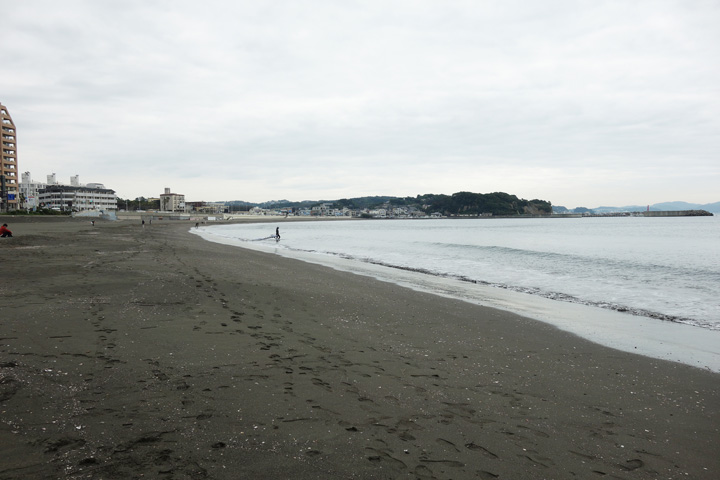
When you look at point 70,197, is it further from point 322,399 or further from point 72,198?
point 322,399

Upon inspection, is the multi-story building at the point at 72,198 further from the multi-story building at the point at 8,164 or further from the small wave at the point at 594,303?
the small wave at the point at 594,303

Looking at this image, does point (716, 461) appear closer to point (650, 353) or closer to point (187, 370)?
point (650, 353)

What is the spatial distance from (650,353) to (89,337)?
9.62m

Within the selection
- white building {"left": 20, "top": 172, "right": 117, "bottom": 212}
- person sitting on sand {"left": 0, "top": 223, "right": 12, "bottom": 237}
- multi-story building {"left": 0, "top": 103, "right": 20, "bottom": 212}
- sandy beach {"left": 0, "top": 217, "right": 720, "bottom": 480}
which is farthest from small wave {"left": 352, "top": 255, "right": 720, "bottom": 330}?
white building {"left": 20, "top": 172, "right": 117, "bottom": 212}

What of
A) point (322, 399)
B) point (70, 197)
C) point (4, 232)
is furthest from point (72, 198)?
point (322, 399)

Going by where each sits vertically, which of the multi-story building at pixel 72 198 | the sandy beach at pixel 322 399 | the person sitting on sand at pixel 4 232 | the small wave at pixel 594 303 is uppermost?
the multi-story building at pixel 72 198

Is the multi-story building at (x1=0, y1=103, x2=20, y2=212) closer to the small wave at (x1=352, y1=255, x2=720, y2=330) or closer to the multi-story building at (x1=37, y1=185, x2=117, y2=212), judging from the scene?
the multi-story building at (x1=37, y1=185, x2=117, y2=212)

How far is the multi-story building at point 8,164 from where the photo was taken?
8219cm

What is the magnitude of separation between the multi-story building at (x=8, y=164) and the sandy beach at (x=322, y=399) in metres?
99.8

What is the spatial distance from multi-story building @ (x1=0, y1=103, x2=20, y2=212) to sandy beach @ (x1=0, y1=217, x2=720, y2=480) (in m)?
99.8

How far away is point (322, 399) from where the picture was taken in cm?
450

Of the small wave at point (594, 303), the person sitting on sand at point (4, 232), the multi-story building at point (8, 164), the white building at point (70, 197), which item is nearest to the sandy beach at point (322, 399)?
the small wave at point (594, 303)

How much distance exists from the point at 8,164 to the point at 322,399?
113 m

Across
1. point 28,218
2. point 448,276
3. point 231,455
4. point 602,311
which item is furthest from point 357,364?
point 28,218
